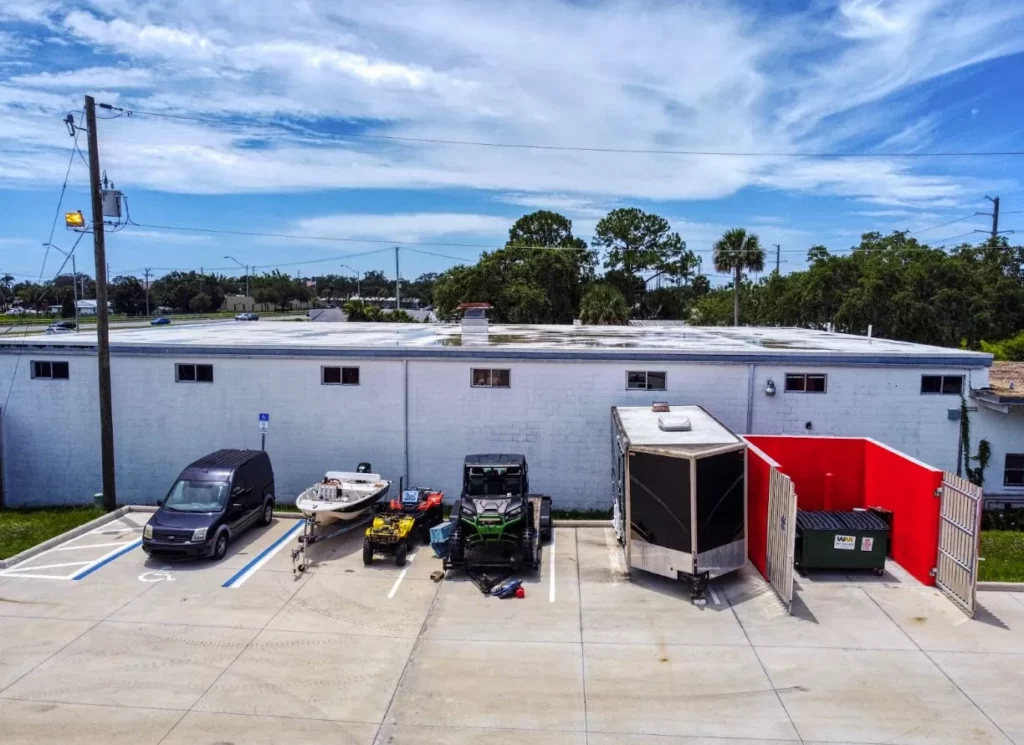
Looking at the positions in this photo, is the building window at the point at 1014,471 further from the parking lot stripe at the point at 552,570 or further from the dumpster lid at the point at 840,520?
the parking lot stripe at the point at 552,570

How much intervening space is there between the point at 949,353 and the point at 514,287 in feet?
130

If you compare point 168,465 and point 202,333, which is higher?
point 202,333

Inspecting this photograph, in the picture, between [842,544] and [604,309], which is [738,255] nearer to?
[604,309]

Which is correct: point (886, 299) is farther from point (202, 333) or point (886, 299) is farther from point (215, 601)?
point (215, 601)

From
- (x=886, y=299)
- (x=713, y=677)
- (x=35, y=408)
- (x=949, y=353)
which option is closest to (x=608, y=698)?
(x=713, y=677)

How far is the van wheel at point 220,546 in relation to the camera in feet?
45.1

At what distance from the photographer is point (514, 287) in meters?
54.7

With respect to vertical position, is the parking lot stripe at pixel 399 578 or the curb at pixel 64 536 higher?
the curb at pixel 64 536

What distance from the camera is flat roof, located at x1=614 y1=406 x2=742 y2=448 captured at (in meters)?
12.3

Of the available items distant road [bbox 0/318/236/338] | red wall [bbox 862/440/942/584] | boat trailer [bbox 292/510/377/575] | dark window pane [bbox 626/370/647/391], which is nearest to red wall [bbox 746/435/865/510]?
red wall [bbox 862/440/942/584]

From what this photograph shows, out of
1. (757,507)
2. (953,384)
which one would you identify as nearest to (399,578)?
(757,507)

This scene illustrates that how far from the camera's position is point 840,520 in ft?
43.4

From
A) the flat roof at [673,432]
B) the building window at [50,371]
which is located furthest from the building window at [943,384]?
the building window at [50,371]

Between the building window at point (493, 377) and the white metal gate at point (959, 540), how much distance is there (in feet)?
31.3
